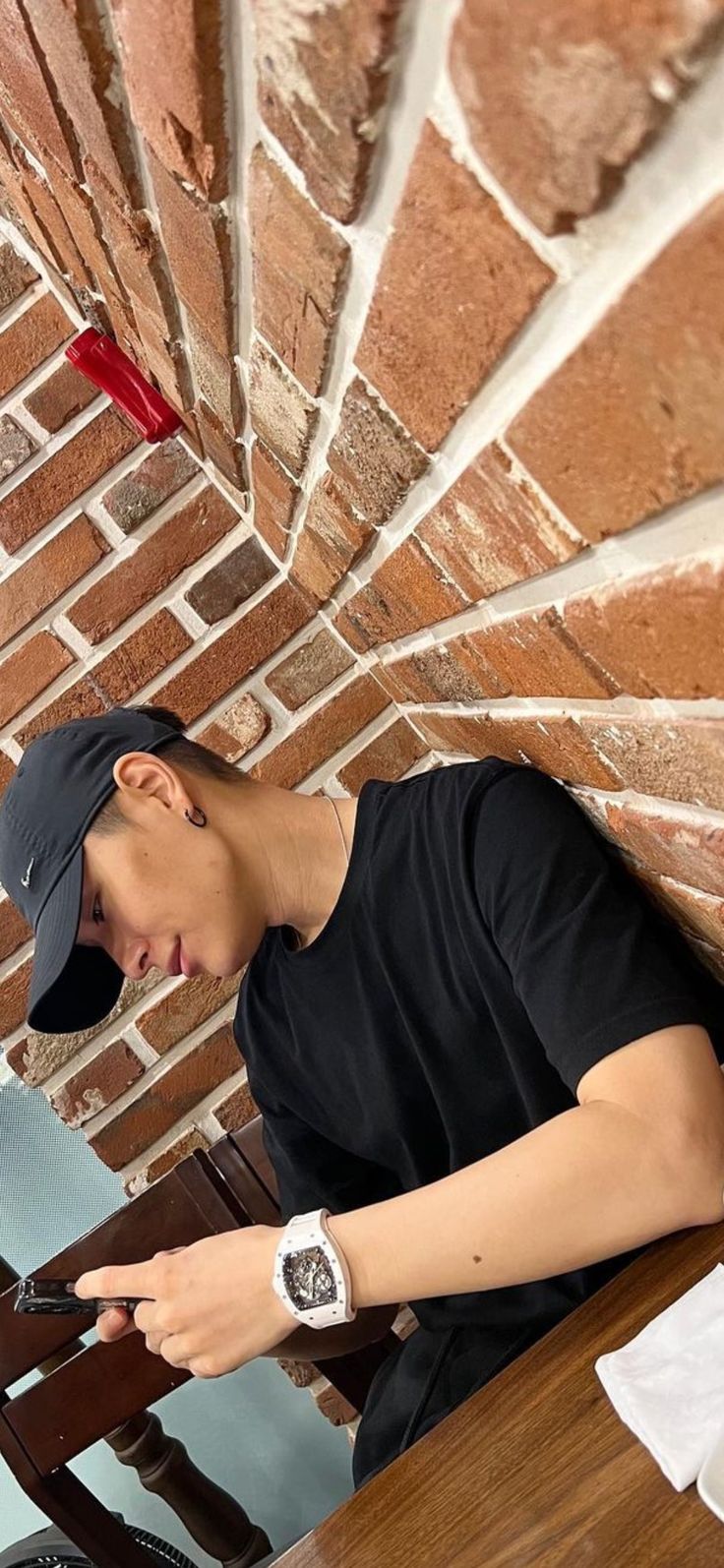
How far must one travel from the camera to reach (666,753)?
0.51 metres

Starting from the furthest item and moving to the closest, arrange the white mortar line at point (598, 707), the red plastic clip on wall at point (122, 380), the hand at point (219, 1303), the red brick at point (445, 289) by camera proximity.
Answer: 1. the red plastic clip on wall at point (122, 380)
2. the hand at point (219, 1303)
3. the white mortar line at point (598, 707)
4. the red brick at point (445, 289)

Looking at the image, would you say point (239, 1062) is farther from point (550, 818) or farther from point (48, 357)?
point (48, 357)

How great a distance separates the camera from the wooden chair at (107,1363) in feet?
3.70

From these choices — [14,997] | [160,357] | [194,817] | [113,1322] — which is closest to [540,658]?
[194,817]

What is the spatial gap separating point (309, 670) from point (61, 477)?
40cm

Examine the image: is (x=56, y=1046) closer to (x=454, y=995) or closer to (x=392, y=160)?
(x=454, y=995)

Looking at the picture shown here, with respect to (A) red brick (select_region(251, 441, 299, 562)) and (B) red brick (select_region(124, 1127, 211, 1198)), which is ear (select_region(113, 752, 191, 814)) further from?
(B) red brick (select_region(124, 1127, 211, 1198))

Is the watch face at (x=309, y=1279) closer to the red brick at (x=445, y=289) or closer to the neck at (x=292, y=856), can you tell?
the neck at (x=292, y=856)

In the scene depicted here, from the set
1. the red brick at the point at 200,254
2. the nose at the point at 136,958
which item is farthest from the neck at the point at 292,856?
the red brick at the point at 200,254

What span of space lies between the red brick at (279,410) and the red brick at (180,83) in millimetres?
144

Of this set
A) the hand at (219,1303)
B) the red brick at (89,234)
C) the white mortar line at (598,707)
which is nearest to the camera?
the white mortar line at (598,707)

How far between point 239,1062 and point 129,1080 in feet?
0.49

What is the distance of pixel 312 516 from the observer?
3.15ft

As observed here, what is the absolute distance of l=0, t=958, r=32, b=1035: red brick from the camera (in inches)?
54.3
